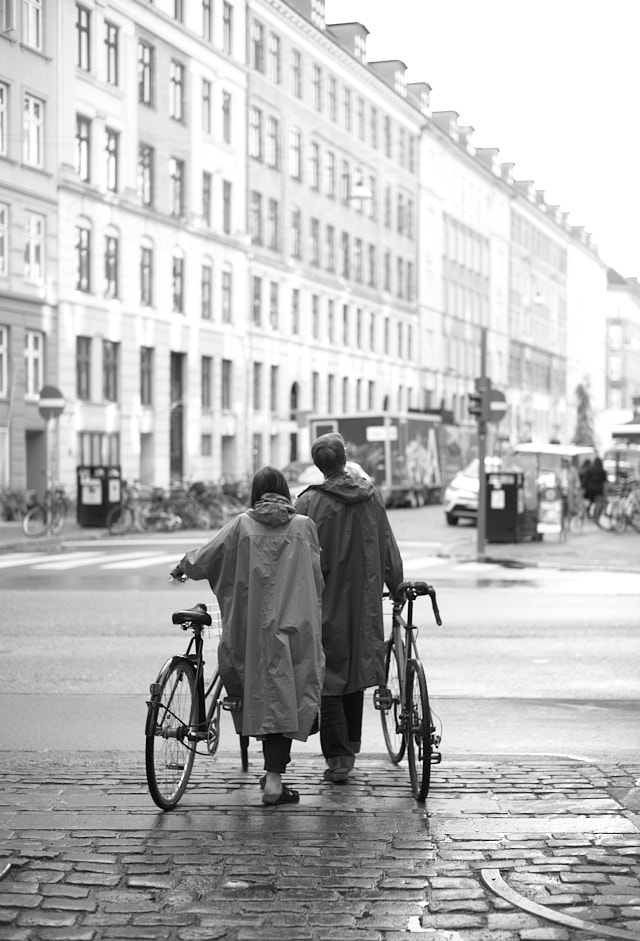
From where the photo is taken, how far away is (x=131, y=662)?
12.2 metres

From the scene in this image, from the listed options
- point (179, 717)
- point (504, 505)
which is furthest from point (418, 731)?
point (504, 505)

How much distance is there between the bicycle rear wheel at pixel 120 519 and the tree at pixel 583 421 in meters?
73.7

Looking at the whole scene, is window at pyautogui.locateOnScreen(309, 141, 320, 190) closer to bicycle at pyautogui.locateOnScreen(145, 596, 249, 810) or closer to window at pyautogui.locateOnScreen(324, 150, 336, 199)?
window at pyautogui.locateOnScreen(324, 150, 336, 199)

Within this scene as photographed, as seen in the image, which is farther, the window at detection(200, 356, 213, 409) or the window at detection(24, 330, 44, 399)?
the window at detection(200, 356, 213, 409)

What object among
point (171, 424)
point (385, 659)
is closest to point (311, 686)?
point (385, 659)

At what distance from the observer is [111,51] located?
44844 mm

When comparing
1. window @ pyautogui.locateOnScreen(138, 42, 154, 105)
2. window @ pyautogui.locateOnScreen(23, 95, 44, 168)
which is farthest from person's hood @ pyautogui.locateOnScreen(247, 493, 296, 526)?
window @ pyautogui.locateOnScreen(138, 42, 154, 105)

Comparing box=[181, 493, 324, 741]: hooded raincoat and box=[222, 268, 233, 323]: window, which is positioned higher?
box=[222, 268, 233, 323]: window

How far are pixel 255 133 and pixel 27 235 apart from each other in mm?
19372

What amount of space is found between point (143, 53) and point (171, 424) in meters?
11.1

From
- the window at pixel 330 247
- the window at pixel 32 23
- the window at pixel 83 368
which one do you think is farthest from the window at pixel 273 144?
the window at pixel 32 23

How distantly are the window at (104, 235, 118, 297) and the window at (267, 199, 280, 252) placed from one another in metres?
14.1

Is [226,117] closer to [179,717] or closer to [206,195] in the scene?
[206,195]

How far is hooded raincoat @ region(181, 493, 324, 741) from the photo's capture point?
7.02m
